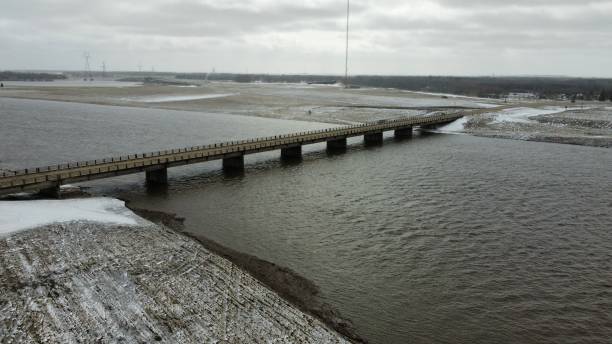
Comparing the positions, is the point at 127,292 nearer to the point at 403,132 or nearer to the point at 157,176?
the point at 157,176

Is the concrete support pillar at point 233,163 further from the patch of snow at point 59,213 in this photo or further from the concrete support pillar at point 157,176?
the patch of snow at point 59,213

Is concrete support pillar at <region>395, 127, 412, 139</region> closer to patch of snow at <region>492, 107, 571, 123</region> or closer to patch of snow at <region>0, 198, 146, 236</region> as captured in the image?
patch of snow at <region>492, 107, 571, 123</region>

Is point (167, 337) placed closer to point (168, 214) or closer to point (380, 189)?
point (168, 214)

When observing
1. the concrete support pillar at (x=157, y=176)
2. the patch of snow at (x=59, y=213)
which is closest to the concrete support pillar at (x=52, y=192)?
the patch of snow at (x=59, y=213)

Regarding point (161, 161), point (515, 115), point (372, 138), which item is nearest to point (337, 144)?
point (372, 138)

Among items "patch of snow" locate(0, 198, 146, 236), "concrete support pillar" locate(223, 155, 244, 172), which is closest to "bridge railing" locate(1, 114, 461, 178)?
"concrete support pillar" locate(223, 155, 244, 172)

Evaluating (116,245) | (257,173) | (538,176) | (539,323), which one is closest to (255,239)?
(116,245)
